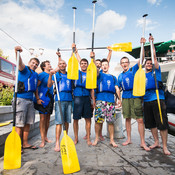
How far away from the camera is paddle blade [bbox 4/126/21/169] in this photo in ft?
A: 6.07

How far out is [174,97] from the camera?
3.54 metres

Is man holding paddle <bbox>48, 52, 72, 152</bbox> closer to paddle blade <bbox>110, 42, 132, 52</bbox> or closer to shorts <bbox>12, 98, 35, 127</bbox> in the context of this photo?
shorts <bbox>12, 98, 35, 127</bbox>

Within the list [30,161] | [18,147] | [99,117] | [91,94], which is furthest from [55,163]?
[91,94]

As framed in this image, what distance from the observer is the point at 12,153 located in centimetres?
193

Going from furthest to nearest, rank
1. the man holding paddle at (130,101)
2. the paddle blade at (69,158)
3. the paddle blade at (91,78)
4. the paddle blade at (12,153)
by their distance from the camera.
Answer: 1. the man holding paddle at (130,101)
2. the paddle blade at (91,78)
3. the paddle blade at (12,153)
4. the paddle blade at (69,158)

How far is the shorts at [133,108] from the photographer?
2.85m

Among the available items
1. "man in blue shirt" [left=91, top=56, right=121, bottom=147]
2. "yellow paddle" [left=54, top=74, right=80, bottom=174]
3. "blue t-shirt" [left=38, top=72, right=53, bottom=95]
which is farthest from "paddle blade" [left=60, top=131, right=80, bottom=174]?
"blue t-shirt" [left=38, top=72, right=53, bottom=95]

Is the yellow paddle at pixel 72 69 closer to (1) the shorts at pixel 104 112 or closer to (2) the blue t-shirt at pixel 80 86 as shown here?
(2) the blue t-shirt at pixel 80 86

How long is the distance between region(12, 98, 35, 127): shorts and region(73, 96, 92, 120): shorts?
0.90m

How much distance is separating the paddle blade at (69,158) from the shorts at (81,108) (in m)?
0.93

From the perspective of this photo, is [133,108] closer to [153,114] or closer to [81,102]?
[153,114]

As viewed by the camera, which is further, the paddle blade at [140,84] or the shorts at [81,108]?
the shorts at [81,108]

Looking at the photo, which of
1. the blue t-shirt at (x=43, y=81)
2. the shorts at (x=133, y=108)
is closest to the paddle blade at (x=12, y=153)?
the blue t-shirt at (x=43, y=81)

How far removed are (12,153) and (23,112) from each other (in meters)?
0.75
